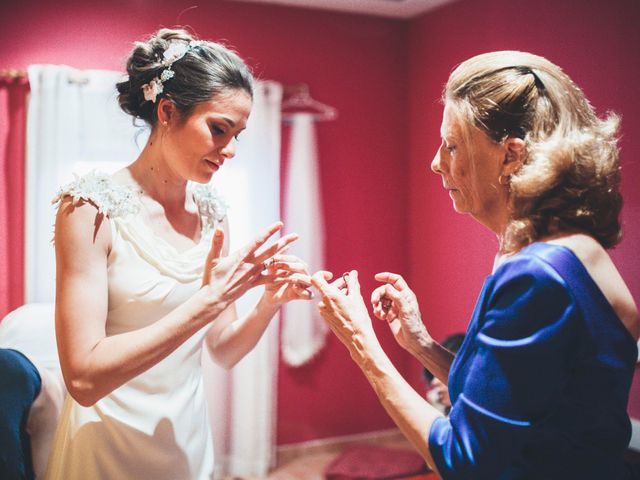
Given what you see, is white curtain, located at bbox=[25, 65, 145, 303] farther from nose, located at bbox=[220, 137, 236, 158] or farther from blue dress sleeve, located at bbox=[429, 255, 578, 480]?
blue dress sleeve, located at bbox=[429, 255, 578, 480]

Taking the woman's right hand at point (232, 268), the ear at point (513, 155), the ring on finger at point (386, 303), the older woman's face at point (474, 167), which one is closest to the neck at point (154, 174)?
the woman's right hand at point (232, 268)

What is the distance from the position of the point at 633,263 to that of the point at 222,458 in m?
2.28

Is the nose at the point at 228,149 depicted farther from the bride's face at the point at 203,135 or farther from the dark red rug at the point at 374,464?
the dark red rug at the point at 374,464

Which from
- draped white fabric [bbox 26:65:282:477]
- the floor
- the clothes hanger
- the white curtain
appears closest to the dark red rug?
the floor

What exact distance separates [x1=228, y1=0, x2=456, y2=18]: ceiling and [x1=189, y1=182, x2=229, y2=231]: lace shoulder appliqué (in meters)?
2.24

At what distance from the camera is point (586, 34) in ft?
9.08

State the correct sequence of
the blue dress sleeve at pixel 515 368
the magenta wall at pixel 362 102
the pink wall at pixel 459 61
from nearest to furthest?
the blue dress sleeve at pixel 515 368 → the pink wall at pixel 459 61 → the magenta wall at pixel 362 102

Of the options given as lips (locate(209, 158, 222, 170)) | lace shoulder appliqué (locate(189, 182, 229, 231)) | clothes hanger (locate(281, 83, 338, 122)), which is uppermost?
clothes hanger (locate(281, 83, 338, 122))

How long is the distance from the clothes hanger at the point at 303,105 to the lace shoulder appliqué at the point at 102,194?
7.75 feet

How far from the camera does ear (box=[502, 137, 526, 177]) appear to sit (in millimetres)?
1118

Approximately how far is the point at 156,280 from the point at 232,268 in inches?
8.2

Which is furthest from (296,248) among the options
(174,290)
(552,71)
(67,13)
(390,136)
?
(552,71)

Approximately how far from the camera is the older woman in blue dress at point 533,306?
981mm

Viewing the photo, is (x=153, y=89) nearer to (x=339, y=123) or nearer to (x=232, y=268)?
(x=232, y=268)
